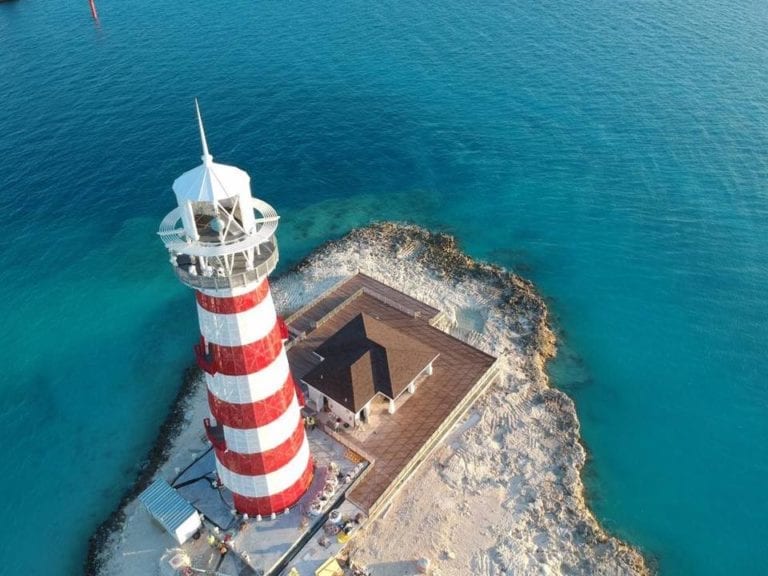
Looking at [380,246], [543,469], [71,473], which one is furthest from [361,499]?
[380,246]

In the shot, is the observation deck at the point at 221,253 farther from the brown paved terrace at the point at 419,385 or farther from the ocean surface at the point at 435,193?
the ocean surface at the point at 435,193

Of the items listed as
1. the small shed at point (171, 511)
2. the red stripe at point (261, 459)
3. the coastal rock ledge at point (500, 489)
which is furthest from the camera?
the coastal rock ledge at point (500, 489)

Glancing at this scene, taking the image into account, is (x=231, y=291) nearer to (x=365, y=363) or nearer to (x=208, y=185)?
(x=208, y=185)

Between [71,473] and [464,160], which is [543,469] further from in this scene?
[464,160]

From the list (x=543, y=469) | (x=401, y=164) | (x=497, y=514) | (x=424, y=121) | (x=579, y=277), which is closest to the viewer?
(x=497, y=514)

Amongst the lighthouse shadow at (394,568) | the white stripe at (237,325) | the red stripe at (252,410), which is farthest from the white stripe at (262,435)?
the lighthouse shadow at (394,568)

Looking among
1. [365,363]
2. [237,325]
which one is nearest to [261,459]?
[237,325]

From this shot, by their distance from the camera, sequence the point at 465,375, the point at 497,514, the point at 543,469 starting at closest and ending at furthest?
the point at 497,514 → the point at 543,469 → the point at 465,375
